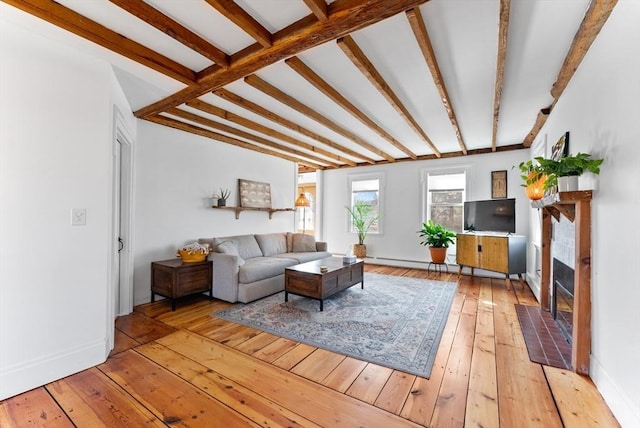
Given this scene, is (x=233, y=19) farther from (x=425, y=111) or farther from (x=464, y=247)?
(x=464, y=247)

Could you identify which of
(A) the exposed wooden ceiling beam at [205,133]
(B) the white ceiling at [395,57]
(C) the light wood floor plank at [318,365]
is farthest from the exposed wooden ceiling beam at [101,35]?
(C) the light wood floor plank at [318,365]

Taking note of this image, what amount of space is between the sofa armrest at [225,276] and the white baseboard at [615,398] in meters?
3.48

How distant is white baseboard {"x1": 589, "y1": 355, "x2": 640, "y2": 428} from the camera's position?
1.46 meters

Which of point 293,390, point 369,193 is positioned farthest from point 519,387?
point 369,193

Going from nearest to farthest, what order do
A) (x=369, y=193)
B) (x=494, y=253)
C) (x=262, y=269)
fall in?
(x=262, y=269) < (x=494, y=253) < (x=369, y=193)

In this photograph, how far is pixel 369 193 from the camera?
6.86m

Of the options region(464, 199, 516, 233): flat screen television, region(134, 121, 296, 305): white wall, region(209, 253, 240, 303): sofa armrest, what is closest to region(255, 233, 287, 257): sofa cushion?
region(134, 121, 296, 305): white wall

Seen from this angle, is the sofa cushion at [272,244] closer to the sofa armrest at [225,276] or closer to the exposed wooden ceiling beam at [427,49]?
the sofa armrest at [225,276]

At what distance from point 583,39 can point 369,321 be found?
300cm

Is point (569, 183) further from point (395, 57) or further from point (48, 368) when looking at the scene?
point (48, 368)

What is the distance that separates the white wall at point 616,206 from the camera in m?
1.52

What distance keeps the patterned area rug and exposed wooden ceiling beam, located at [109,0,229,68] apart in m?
2.58

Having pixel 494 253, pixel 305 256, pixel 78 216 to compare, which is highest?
pixel 78 216

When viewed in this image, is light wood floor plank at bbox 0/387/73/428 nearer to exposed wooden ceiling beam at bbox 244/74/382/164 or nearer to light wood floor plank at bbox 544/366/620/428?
exposed wooden ceiling beam at bbox 244/74/382/164
